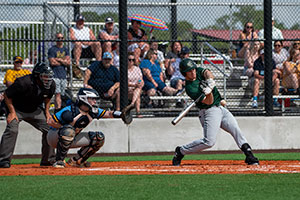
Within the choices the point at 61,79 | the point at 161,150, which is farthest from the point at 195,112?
the point at 61,79

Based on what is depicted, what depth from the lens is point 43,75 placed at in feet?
27.1

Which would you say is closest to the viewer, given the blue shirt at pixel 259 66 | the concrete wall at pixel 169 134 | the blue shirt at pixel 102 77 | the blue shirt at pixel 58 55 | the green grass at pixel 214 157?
the green grass at pixel 214 157

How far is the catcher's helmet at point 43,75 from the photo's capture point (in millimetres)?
8227

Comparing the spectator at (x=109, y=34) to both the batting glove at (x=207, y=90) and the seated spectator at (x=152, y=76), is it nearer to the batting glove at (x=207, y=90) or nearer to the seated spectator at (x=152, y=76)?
the seated spectator at (x=152, y=76)

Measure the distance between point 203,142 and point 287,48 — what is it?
22.6ft

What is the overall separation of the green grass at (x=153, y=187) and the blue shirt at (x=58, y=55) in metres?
4.85

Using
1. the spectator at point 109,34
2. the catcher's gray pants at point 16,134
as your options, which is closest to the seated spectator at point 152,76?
the spectator at point 109,34

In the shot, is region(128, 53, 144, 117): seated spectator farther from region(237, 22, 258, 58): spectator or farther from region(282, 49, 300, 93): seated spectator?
region(282, 49, 300, 93): seated spectator

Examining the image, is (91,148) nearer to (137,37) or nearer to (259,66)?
(137,37)

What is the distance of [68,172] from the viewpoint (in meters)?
7.39

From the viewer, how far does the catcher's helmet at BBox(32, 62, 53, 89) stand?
324 inches

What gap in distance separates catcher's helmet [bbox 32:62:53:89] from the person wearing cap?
3512mm

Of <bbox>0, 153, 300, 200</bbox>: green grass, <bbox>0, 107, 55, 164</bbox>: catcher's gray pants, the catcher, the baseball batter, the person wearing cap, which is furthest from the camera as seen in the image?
the person wearing cap

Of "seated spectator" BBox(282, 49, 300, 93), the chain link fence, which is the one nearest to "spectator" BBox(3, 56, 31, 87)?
the chain link fence
